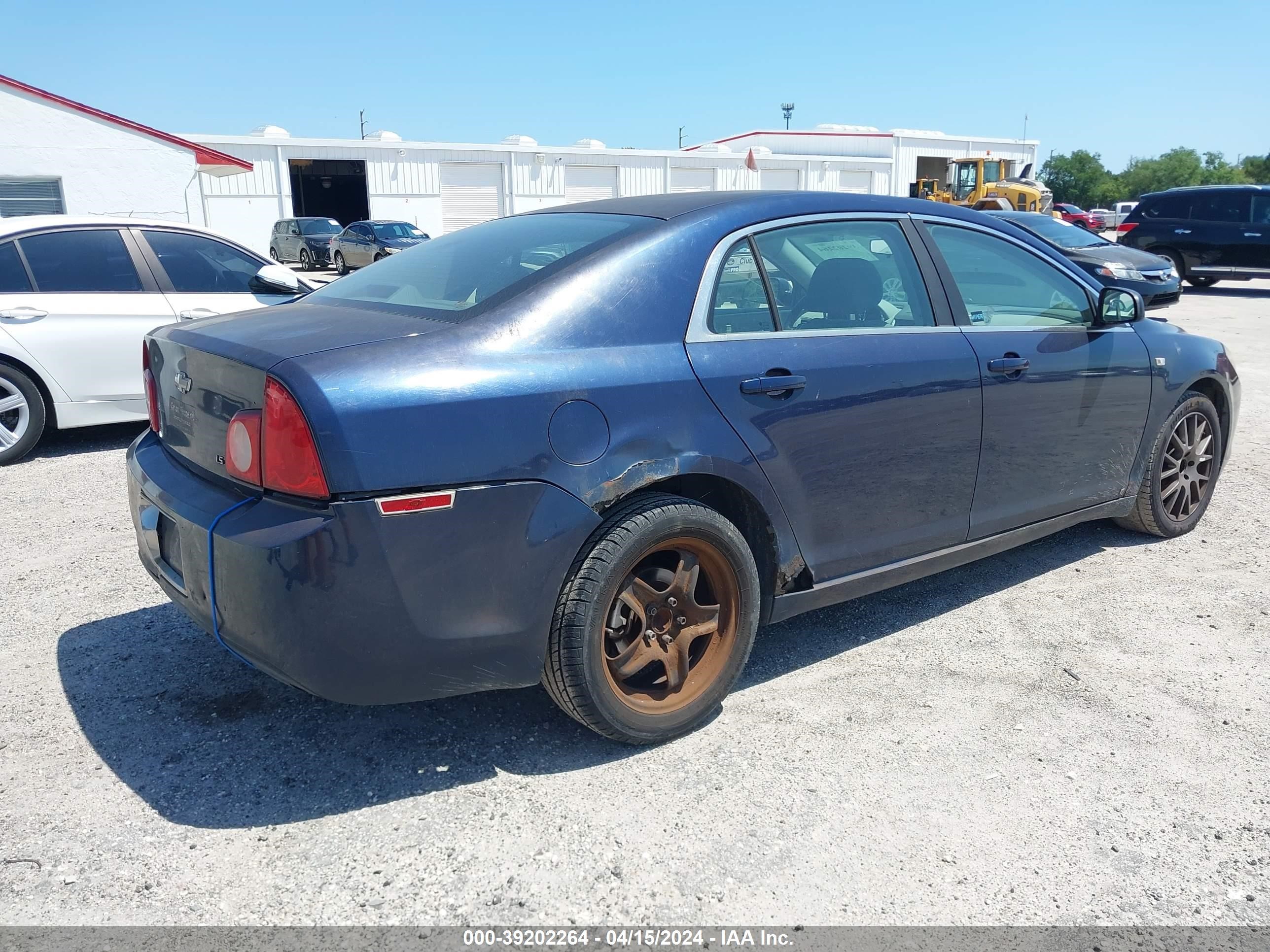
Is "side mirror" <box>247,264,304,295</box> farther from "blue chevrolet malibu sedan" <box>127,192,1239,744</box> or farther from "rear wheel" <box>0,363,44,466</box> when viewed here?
"blue chevrolet malibu sedan" <box>127,192,1239,744</box>

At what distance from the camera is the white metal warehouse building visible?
18.7 meters

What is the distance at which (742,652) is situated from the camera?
312cm

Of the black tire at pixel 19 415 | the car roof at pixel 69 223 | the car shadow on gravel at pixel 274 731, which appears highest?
the car roof at pixel 69 223

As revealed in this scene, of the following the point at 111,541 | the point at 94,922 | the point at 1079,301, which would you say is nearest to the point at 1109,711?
the point at 1079,301

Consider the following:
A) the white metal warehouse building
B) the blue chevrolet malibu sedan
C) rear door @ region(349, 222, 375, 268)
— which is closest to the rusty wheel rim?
the blue chevrolet malibu sedan

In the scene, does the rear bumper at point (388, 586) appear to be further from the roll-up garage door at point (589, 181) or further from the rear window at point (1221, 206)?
the roll-up garage door at point (589, 181)

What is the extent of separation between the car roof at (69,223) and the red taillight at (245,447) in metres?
4.85

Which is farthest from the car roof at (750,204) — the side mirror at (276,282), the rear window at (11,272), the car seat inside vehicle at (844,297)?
the rear window at (11,272)

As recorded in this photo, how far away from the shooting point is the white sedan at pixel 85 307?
6242 millimetres

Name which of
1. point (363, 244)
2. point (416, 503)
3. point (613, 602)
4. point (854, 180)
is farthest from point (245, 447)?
point (854, 180)

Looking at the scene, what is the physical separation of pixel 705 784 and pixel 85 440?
603 centimetres

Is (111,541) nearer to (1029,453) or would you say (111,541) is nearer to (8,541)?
(8,541)

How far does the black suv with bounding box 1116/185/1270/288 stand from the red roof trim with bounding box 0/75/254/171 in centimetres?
1762

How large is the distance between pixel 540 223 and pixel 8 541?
10.6 feet
